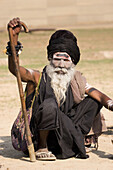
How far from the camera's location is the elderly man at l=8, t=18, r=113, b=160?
5.09m

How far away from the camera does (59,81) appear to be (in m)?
5.24

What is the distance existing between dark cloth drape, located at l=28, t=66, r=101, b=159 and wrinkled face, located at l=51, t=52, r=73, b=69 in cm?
20

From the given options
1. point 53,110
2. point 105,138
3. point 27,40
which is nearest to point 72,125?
point 53,110

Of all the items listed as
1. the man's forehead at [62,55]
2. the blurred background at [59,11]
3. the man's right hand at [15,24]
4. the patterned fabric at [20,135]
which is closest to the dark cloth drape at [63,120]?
the patterned fabric at [20,135]

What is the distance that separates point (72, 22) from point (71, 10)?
232cm

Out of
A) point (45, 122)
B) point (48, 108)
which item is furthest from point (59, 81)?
point (45, 122)

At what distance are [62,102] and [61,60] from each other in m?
0.51

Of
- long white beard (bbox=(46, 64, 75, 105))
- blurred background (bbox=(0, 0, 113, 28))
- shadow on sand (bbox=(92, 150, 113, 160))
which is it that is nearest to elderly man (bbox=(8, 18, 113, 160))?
long white beard (bbox=(46, 64, 75, 105))

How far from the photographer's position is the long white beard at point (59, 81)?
521 cm

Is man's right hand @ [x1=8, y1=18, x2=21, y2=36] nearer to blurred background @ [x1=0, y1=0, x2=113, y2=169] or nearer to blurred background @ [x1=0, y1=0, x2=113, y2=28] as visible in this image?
blurred background @ [x1=0, y1=0, x2=113, y2=169]

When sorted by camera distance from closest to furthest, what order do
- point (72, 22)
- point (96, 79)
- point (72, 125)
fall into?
point (72, 125)
point (96, 79)
point (72, 22)

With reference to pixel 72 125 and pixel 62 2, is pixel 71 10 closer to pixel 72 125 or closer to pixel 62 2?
pixel 62 2

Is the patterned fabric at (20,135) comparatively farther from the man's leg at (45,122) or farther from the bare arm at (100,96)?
the bare arm at (100,96)

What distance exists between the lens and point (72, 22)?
42781mm
